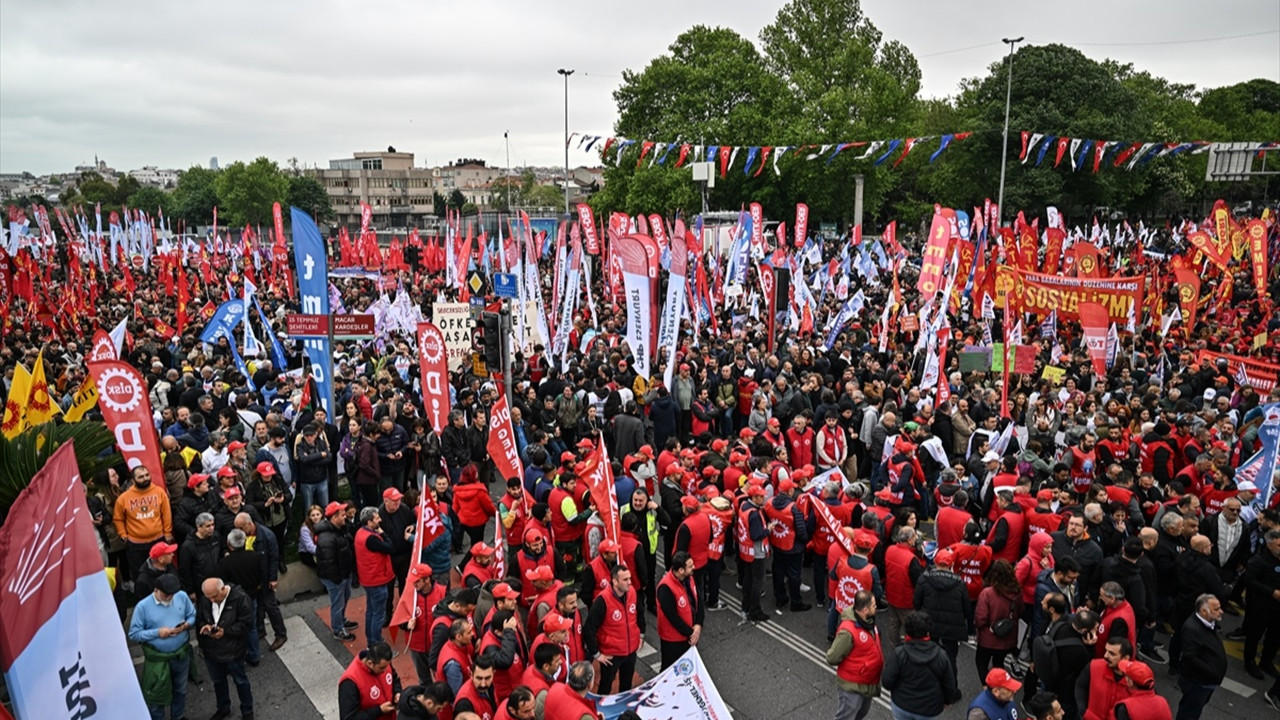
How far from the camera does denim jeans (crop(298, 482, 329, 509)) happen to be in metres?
10.5

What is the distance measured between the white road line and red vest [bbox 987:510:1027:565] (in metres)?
6.45

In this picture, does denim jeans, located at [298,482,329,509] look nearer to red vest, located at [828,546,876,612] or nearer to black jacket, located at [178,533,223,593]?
black jacket, located at [178,533,223,593]

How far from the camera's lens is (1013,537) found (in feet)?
26.0

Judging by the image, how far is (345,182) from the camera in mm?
125875

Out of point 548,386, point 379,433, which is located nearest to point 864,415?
point 548,386

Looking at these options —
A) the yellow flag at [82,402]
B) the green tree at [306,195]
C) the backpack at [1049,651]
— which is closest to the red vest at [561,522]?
the backpack at [1049,651]

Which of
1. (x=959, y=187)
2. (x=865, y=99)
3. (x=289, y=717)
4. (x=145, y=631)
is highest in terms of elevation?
(x=865, y=99)

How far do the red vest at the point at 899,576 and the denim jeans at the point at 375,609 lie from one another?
493 cm

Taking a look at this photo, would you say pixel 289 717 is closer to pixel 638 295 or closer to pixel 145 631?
pixel 145 631

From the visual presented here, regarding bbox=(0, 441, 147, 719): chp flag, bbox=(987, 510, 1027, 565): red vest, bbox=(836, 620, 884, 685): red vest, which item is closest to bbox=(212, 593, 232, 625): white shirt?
bbox=(0, 441, 147, 719): chp flag

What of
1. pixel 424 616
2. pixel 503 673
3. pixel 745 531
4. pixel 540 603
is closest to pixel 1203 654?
pixel 745 531

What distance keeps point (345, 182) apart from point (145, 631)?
130 m

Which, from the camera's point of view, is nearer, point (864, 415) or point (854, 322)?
point (864, 415)

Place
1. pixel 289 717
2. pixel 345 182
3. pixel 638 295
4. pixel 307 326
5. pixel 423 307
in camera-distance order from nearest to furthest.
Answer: pixel 289 717 → pixel 307 326 → pixel 638 295 → pixel 423 307 → pixel 345 182
